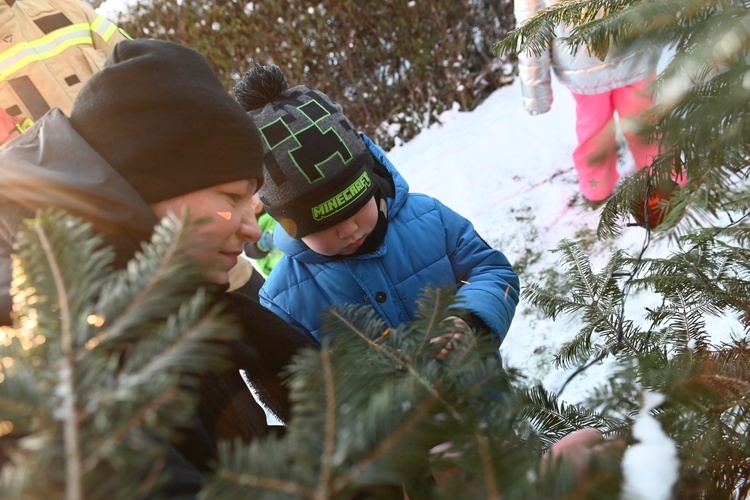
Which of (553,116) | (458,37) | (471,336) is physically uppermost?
(471,336)

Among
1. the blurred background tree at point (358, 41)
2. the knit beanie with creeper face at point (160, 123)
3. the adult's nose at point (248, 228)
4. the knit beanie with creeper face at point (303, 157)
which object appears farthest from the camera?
the blurred background tree at point (358, 41)

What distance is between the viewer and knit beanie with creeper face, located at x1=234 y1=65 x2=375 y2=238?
1.75m

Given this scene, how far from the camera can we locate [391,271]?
1965mm

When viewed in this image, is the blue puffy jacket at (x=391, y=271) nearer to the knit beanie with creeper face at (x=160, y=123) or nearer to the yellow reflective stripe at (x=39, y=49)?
the knit beanie with creeper face at (x=160, y=123)

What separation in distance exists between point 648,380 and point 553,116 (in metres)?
4.58

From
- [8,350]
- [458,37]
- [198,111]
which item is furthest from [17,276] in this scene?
[458,37]

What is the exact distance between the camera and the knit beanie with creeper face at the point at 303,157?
1749 mm

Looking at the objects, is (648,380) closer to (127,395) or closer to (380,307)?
(127,395)

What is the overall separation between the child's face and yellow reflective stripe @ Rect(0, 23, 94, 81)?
1.66 m

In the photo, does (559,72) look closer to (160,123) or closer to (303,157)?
(303,157)

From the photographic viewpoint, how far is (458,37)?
5902 millimetres

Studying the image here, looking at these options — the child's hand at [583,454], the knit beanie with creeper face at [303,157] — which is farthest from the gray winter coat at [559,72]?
the child's hand at [583,454]

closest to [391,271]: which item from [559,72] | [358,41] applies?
[559,72]

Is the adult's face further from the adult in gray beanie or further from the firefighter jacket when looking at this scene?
the firefighter jacket
